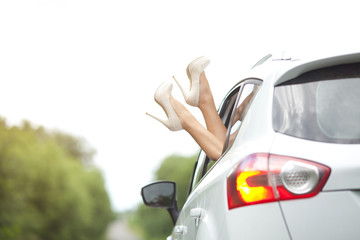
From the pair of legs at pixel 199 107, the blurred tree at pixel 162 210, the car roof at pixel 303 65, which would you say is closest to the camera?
the car roof at pixel 303 65

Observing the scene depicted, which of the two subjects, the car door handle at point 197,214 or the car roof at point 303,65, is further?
the car door handle at point 197,214

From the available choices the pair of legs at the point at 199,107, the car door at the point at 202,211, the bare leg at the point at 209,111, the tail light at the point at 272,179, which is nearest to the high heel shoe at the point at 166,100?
the pair of legs at the point at 199,107

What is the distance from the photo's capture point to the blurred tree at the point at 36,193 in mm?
55125

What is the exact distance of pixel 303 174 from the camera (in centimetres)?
257

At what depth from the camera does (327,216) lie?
254cm

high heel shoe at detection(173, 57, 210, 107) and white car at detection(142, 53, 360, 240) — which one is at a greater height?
high heel shoe at detection(173, 57, 210, 107)

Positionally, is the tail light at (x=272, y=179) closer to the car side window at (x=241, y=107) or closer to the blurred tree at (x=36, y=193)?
the car side window at (x=241, y=107)

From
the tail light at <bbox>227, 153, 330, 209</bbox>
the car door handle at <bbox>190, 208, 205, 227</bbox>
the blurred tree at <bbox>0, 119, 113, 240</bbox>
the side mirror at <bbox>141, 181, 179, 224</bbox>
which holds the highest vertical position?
the tail light at <bbox>227, 153, 330, 209</bbox>

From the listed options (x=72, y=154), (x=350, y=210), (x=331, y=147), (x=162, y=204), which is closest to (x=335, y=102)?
(x=331, y=147)

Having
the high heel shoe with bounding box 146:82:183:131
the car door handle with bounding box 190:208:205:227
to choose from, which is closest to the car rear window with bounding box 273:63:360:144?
the car door handle with bounding box 190:208:205:227

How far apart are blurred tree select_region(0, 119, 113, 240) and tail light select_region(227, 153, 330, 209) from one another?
51697 mm

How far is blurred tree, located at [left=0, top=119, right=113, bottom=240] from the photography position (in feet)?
181

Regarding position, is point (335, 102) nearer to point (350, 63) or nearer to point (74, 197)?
point (350, 63)

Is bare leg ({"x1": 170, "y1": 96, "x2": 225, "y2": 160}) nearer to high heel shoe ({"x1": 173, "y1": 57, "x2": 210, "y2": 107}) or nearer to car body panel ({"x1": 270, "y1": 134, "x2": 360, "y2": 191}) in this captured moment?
high heel shoe ({"x1": 173, "y1": 57, "x2": 210, "y2": 107})
